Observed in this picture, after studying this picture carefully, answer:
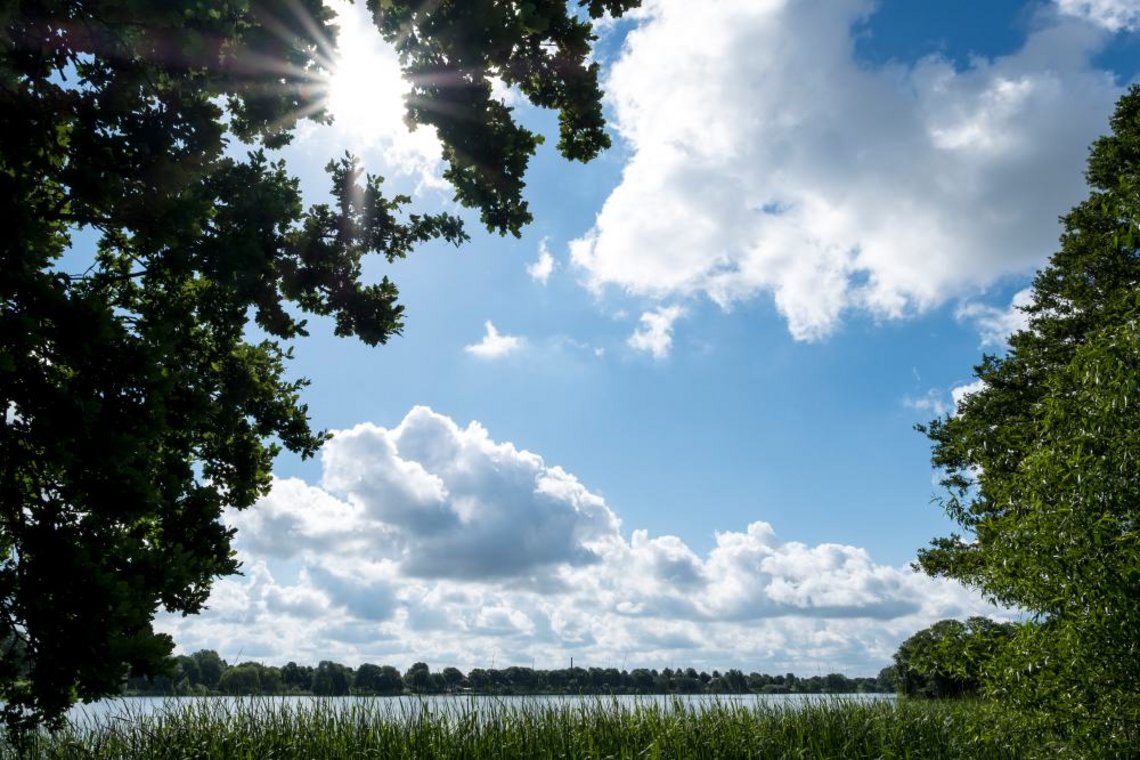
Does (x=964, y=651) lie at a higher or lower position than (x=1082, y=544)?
lower

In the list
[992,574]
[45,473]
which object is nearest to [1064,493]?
[992,574]

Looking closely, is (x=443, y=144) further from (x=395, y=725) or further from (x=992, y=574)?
(x=992, y=574)

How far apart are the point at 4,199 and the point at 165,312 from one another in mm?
2783

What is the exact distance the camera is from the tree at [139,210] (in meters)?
8.79

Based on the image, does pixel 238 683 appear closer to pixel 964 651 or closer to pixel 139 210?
pixel 139 210

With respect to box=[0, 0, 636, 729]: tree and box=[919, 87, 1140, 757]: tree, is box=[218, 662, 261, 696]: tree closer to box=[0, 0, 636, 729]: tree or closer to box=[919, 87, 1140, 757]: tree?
box=[0, 0, 636, 729]: tree

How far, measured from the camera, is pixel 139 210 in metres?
9.87

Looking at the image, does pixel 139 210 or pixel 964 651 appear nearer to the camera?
pixel 139 210

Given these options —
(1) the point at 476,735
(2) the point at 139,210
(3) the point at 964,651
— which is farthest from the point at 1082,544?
(2) the point at 139,210

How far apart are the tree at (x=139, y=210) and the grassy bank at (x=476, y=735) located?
292 centimetres

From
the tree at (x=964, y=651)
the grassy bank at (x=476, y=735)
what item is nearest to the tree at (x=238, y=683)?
the grassy bank at (x=476, y=735)

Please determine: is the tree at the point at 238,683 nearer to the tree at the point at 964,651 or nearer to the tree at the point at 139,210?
the tree at the point at 139,210

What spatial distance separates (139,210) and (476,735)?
9.74 metres

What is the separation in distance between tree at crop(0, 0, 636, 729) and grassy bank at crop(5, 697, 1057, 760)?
2917 mm
